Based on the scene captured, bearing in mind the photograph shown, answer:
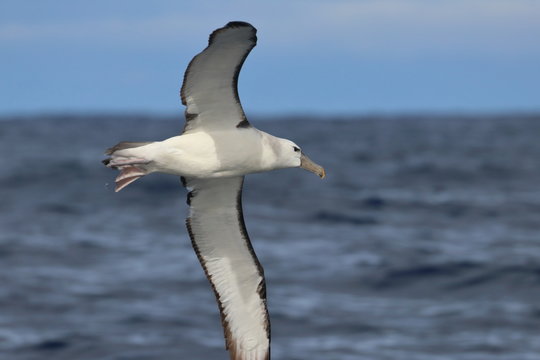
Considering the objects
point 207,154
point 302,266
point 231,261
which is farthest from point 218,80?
point 302,266

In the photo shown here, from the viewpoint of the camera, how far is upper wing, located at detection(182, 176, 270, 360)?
1016 cm

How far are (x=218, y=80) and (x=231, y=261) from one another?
2.22 meters

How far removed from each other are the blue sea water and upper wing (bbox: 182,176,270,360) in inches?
217

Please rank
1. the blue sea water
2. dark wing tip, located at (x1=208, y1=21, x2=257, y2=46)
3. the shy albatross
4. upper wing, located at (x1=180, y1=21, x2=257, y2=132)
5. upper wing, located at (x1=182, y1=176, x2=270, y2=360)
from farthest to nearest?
the blue sea water < upper wing, located at (x1=182, y1=176, x2=270, y2=360) < the shy albatross < upper wing, located at (x1=180, y1=21, x2=257, y2=132) < dark wing tip, located at (x1=208, y1=21, x2=257, y2=46)

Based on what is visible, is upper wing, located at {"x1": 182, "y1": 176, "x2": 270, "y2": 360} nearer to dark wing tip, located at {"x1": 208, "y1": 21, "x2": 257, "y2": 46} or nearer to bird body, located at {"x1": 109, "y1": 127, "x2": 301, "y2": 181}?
bird body, located at {"x1": 109, "y1": 127, "x2": 301, "y2": 181}

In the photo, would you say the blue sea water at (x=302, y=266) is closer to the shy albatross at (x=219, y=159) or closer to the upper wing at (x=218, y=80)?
the shy albatross at (x=219, y=159)

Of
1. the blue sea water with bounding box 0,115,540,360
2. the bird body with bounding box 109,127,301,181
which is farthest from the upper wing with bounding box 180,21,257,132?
the blue sea water with bounding box 0,115,540,360

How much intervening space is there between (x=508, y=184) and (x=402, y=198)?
490cm

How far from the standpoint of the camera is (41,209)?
3303 centimetres

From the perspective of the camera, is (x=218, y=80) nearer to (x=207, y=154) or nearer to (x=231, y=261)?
(x=207, y=154)

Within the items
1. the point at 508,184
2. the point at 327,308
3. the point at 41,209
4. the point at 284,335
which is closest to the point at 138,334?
the point at 284,335

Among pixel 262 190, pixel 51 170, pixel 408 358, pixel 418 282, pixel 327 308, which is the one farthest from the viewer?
pixel 51 170

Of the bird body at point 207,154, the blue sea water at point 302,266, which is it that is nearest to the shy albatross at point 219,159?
the bird body at point 207,154

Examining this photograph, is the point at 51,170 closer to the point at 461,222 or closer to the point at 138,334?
the point at 461,222
